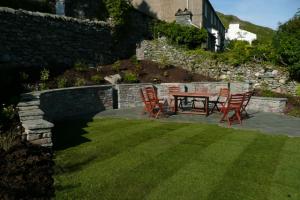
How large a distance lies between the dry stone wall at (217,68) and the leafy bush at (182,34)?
23.8 inches

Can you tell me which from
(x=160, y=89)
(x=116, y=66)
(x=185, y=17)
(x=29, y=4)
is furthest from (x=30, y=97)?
(x=185, y=17)

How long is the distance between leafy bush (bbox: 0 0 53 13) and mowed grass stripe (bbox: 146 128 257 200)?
37.8 ft

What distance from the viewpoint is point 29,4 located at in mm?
15742

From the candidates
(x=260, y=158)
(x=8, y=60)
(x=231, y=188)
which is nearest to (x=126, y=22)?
(x=8, y=60)

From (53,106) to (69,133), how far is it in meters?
2.45

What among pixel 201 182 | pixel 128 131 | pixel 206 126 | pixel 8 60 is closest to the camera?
pixel 201 182

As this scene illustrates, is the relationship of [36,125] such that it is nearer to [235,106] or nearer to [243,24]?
[235,106]

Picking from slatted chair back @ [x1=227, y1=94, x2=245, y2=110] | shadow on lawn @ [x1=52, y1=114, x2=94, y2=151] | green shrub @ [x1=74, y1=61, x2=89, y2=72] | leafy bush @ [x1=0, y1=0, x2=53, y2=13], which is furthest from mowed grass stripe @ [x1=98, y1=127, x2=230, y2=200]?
leafy bush @ [x1=0, y1=0, x2=53, y2=13]

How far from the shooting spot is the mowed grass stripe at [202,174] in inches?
196

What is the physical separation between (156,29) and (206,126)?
480 inches

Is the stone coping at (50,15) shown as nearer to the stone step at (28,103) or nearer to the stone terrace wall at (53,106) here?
the stone terrace wall at (53,106)

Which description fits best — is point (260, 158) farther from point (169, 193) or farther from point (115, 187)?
point (115, 187)

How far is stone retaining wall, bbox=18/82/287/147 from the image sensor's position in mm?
7953

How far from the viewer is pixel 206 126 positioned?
32.5 ft
